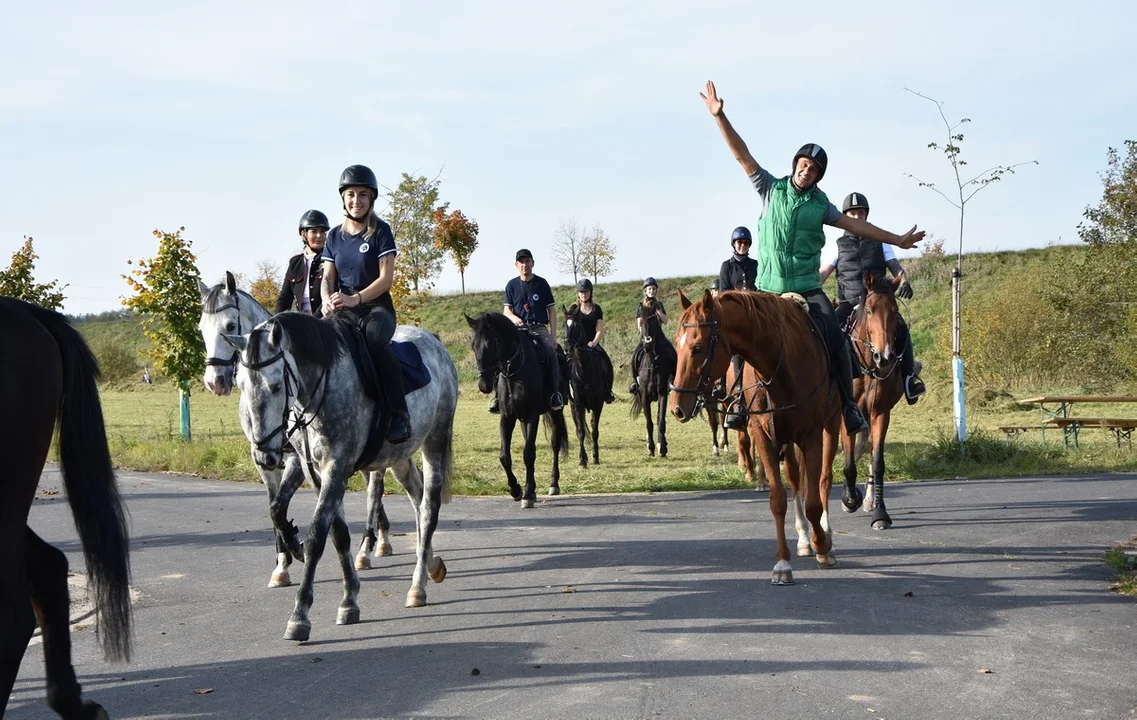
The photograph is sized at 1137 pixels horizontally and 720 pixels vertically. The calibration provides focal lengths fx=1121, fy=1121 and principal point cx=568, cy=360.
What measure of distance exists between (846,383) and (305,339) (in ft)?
15.0

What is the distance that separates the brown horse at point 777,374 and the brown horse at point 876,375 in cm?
228

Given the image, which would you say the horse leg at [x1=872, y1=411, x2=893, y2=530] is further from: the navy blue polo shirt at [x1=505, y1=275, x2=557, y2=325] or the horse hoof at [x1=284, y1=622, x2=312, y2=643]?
the horse hoof at [x1=284, y1=622, x2=312, y2=643]

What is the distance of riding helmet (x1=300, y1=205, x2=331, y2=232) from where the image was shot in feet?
35.3

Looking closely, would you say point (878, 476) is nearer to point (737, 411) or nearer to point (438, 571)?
point (737, 411)

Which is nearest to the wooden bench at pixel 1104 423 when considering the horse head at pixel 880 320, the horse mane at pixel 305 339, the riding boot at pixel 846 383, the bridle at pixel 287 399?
the horse head at pixel 880 320

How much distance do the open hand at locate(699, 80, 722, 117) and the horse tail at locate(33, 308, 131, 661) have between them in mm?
5787

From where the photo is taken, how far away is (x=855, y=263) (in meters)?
13.0

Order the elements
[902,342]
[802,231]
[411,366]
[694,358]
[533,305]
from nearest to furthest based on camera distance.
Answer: [694,358] < [411,366] < [802,231] < [902,342] < [533,305]

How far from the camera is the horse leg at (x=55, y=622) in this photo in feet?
16.0

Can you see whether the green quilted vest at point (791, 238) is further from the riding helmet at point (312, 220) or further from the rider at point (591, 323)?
the rider at point (591, 323)

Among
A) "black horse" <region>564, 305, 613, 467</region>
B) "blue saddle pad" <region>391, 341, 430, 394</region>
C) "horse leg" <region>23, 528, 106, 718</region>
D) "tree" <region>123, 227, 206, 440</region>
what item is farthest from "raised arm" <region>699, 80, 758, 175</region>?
"tree" <region>123, 227, 206, 440</region>

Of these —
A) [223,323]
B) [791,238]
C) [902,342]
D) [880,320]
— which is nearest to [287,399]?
[223,323]

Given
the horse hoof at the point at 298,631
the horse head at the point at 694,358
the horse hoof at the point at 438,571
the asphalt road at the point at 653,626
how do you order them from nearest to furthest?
the asphalt road at the point at 653,626
the horse hoof at the point at 298,631
the horse head at the point at 694,358
the horse hoof at the point at 438,571

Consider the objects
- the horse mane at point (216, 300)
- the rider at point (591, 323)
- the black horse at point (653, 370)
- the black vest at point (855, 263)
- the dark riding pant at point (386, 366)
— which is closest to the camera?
the dark riding pant at point (386, 366)
